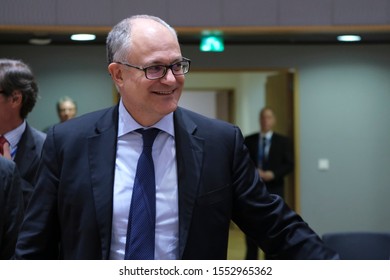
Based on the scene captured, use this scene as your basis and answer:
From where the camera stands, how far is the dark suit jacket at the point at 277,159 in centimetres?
743

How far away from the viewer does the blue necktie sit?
1972 mm

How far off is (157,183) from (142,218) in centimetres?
12

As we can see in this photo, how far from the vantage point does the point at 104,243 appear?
6.46ft

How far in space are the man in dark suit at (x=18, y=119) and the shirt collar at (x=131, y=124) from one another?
4.05 ft

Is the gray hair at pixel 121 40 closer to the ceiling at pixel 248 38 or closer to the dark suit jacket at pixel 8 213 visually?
the dark suit jacket at pixel 8 213

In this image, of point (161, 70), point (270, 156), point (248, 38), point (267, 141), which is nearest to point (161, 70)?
point (161, 70)

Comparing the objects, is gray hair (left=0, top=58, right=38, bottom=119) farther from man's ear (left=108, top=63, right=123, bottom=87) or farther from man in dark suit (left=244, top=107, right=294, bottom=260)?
man in dark suit (left=244, top=107, right=294, bottom=260)

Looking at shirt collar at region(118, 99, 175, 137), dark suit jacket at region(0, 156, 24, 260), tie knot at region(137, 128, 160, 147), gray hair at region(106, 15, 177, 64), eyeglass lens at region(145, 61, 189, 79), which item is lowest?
dark suit jacket at region(0, 156, 24, 260)

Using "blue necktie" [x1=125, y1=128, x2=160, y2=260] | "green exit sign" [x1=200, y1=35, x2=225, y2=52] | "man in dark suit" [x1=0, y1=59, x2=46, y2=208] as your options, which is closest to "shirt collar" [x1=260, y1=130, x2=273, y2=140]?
"green exit sign" [x1=200, y1=35, x2=225, y2=52]

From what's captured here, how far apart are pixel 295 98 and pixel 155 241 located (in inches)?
263

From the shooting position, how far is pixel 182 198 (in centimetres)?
200

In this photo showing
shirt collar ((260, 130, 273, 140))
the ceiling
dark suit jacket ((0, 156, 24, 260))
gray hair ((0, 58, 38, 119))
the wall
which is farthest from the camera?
the wall

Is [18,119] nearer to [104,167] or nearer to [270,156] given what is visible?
[104,167]

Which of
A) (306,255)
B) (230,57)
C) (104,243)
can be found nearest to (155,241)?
(104,243)
